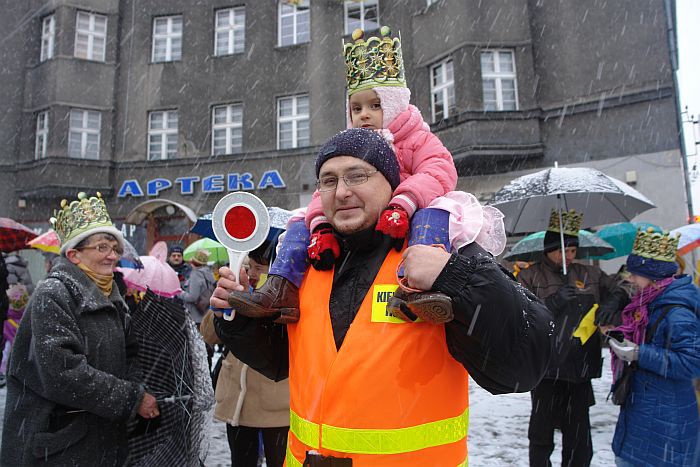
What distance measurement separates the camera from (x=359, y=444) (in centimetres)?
166

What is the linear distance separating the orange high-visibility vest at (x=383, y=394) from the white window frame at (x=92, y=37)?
1991 cm

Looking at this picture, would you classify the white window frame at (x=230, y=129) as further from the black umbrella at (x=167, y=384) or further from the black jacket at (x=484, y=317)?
the black jacket at (x=484, y=317)

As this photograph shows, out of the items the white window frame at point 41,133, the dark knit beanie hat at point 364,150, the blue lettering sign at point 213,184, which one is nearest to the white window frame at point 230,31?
the blue lettering sign at point 213,184

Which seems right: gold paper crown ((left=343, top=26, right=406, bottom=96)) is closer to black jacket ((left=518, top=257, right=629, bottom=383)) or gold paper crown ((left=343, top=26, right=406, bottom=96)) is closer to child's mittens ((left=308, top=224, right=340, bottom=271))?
child's mittens ((left=308, top=224, right=340, bottom=271))

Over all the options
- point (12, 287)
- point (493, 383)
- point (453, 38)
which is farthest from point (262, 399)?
point (453, 38)

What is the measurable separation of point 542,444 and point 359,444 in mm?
3128

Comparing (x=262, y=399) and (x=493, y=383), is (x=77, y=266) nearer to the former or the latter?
(x=262, y=399)

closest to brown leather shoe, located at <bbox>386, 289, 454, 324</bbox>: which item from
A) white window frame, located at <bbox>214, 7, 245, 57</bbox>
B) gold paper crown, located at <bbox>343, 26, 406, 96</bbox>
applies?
gold paper crown, located at <bbox>343, 26, 406, 96</bbox>

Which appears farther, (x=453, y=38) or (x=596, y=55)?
(x=453, y=38)

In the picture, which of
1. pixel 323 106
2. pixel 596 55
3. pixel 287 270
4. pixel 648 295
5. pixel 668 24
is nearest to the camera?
pixel 287 270

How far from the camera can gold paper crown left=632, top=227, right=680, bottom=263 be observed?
397 centimetres

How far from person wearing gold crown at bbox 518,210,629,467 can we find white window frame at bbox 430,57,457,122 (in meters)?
10.3

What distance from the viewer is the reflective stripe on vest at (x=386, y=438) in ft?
5.40

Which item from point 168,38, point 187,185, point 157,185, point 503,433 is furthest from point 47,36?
point 503,433
